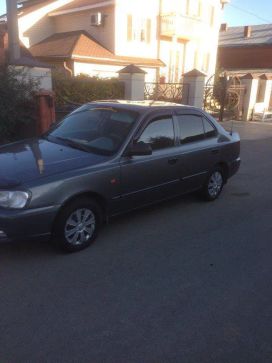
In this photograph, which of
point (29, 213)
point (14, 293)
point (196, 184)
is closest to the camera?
point (14, 293)

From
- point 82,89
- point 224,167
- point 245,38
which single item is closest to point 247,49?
point 245,38

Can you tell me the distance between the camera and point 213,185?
19.5 feet

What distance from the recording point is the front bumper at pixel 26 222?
3447 mm

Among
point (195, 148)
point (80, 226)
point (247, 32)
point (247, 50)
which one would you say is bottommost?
point (80, 226)

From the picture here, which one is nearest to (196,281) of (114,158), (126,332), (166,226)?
(126,332)

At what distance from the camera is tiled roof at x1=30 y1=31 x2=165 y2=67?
792 inches

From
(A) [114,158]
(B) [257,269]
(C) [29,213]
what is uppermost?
(A) [114,158]

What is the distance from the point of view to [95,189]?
4027 mm

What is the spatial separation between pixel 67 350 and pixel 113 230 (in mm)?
2148

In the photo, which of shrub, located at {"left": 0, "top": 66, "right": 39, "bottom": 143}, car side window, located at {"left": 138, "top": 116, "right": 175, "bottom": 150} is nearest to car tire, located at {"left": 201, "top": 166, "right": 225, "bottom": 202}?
car side window, located at {"left": 138, "top": 116, "right": 175, "bottom": 150}

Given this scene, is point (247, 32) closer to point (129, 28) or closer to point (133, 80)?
point (129, 28)

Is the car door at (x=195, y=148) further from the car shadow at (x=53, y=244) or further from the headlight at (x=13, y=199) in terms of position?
the headlight at (x=13, y=199)

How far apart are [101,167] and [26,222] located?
1.05 m

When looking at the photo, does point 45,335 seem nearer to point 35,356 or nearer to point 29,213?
point 35,356
